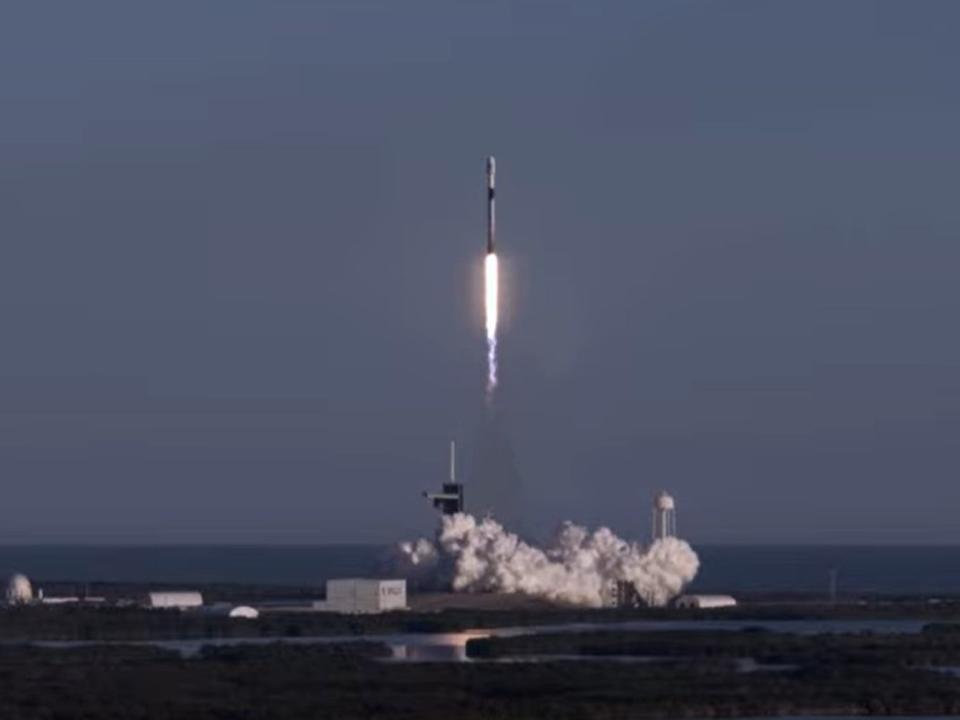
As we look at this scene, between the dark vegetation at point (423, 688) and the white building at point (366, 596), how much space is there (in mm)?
27944

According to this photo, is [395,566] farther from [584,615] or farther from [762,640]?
[762,640]

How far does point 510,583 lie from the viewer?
4825 inches

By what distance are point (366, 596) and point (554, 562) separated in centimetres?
831

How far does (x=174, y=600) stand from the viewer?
12506 cm

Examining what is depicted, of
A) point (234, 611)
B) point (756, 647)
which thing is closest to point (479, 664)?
point (756, 647)

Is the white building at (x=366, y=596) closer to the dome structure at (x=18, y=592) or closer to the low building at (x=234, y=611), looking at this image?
the low building at (x=234, y=611)

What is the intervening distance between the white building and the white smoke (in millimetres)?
3237

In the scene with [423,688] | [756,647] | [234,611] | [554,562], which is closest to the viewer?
[423,688]

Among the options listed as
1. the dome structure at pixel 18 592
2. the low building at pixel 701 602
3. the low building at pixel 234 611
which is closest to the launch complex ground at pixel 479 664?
the low building at pixel 234 611

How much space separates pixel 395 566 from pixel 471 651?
34.9 m

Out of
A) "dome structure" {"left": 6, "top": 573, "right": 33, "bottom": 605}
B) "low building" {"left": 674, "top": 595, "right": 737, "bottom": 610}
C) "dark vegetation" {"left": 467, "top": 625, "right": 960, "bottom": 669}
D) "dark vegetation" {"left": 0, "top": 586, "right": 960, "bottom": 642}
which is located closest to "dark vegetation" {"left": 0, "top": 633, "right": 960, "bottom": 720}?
"dark vegetation" {"left": 467, "top": 625, "right": 960, "bottom": 669}

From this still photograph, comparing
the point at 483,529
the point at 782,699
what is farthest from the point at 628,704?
the point at 483,529

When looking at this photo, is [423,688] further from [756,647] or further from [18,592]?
[18,592]

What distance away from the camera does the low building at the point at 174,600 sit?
123 metres
